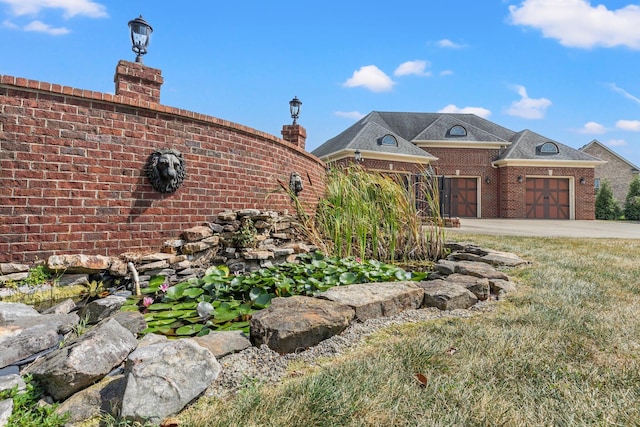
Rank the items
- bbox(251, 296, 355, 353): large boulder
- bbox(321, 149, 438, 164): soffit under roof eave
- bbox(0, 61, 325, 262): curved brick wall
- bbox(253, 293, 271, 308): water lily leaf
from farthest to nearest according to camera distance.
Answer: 1. bbox(321, 149, 438, 164): soffit under roof eave
2. bbox(0, 61, 325, 262): curved brick wall
3. bbox(253, 293, 271, 308): water lily leaf
4. bbox(251, 296, 355, 353): large boulder

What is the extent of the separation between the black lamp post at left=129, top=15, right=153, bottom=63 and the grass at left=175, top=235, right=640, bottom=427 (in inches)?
232

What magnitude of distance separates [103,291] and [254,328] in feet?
7.24

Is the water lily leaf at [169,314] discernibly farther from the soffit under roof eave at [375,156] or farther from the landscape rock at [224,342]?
the soffit under roof eave at [375,156]

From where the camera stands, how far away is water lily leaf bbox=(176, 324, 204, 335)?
2.32 meters

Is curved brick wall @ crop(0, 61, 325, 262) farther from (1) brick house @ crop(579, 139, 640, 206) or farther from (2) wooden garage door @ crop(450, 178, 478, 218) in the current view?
(1) brick house @ crop(579, 139, 640, 206)

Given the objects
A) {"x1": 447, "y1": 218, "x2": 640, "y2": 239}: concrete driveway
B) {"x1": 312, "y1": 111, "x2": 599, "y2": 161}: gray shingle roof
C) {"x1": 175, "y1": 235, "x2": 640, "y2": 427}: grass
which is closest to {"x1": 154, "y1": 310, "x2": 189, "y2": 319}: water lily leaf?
{"x1": 175, "y1": 235, "x2": 640, "y2": 427}: grass

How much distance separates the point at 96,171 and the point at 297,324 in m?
2.90

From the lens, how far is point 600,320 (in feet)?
8.19

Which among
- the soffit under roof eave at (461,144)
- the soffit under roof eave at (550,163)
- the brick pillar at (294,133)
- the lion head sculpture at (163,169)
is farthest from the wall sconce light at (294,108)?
the soffit under roof eave at (550,163)

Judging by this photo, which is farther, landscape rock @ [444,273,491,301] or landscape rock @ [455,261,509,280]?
landscape rock @ [455,261,509,280]

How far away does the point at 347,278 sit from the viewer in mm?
3408

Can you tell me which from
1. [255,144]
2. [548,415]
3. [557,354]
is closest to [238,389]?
[548,415]

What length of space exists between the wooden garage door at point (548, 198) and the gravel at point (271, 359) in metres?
20.7

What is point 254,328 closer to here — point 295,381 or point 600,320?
point 295,381
